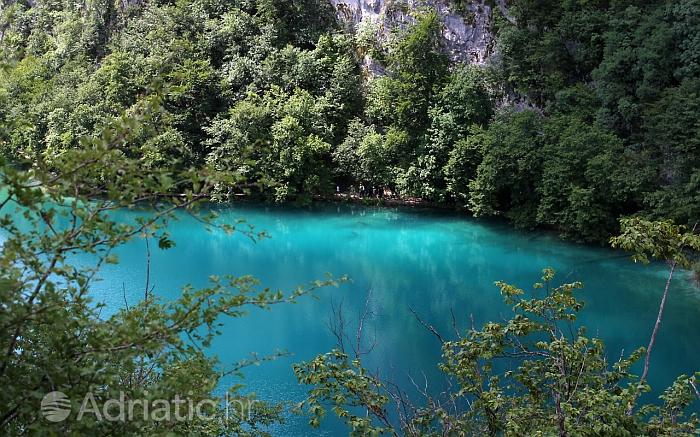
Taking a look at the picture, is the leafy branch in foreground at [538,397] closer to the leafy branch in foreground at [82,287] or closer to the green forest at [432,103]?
the leafy branch in foreground at [82,287]

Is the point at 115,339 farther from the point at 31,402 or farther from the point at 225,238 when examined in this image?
the point at 225,238

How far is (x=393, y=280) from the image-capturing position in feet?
48.4

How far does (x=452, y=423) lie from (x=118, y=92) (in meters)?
21.4

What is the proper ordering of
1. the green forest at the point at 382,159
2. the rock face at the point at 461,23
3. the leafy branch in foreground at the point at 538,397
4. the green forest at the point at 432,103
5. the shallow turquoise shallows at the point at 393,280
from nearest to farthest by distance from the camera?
the green forest at the point at 382,159, the leafy branch in foreground at the point at 538,397, the shallow turquoise shallows at the point at 393,280, the green forest at the point at 432,103, the rock face at the point at 461,23

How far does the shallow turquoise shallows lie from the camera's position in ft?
34.8

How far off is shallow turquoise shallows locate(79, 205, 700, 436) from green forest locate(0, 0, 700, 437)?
488 mm

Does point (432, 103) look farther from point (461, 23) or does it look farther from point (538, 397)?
point (538, 397)

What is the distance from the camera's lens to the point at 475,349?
4.77 metres

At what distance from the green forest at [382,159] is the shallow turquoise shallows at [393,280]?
0.49 m

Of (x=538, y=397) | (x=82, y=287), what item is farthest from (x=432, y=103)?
(x=82, y=287)

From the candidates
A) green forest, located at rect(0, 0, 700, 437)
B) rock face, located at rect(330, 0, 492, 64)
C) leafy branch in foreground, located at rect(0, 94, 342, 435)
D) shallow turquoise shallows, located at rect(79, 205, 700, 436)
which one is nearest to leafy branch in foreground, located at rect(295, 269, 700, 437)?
green forest, located at rect(0, 0, 700, 437)

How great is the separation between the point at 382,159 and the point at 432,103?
2338mm

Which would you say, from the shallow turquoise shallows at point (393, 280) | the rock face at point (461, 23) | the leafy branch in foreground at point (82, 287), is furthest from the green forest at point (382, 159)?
the shallow turquoise shallows at point (393, 280)

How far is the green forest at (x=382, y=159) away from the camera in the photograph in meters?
2.59
